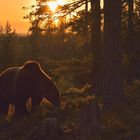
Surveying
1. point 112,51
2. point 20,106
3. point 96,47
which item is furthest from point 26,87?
point 96,47

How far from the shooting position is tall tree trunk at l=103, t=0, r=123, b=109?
15.5m

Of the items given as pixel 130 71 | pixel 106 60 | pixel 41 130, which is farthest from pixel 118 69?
pixel 130 71

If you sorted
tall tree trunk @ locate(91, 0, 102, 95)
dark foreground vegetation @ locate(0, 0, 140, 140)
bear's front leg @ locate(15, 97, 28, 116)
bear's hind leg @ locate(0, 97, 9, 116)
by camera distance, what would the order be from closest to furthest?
dark foreground vegetation @ locate(0, 0, 140, 140)
bear's front leg @ locate(15, 97, 28, 116)
bear's hind leg @ locate(0, 97, 9, 116)
tall tree trunk @ locate(91, 0, 102, 95)

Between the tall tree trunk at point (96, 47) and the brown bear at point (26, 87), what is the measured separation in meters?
3.09

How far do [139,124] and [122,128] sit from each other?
0.74 metres

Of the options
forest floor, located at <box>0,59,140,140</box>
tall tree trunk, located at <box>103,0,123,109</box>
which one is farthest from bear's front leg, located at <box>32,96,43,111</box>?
tall tree trunk, located at <box>103,0,123,109</box>

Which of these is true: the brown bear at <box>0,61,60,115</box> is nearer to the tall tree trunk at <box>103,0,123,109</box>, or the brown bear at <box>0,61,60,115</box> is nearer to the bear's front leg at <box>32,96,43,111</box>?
the bear's front leg at <box>32,96,43,111</box>

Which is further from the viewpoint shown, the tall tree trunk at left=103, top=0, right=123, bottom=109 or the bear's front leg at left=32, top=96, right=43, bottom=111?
the tall tree trunk at left=103, top=0, right=123, bottom=109

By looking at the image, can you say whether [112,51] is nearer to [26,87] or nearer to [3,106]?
[26,87]

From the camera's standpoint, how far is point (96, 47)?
18844mm

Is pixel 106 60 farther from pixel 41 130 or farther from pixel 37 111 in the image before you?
pixel 41 130

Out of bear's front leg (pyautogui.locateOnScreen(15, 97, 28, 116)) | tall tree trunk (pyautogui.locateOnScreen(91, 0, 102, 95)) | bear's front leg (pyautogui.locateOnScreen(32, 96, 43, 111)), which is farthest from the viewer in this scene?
tall tree trunk (pyautogui.locateOnScreen(91, 0, 102, 95))

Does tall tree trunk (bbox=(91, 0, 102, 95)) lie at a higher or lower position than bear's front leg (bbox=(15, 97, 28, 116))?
higher

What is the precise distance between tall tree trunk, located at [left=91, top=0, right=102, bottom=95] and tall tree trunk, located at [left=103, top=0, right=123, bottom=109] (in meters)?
1.04
